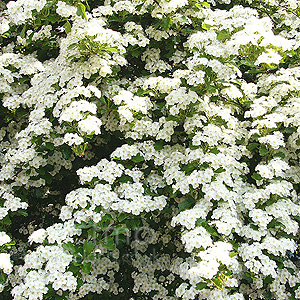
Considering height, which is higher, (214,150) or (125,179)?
(214,150)

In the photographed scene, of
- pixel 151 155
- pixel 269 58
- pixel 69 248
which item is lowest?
pixel 69 248

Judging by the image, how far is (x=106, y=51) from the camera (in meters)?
3.02

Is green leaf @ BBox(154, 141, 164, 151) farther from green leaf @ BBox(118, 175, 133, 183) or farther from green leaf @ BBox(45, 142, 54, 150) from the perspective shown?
green leaf @ BBox(45, 142, 54, 150)

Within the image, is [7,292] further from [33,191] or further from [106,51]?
[106,51]

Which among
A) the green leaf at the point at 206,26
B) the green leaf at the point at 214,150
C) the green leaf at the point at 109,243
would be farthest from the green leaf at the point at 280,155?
the green leaf at the point at 109,243

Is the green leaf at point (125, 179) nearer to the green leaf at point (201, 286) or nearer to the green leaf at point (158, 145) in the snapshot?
the green leaf at point (158, 145)

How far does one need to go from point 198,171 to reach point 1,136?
191 centimetres

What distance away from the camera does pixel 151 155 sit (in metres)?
2.91

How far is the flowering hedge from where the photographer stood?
246 cm

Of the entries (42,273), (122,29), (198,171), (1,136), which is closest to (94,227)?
(42,273)

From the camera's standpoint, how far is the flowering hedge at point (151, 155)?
246cm

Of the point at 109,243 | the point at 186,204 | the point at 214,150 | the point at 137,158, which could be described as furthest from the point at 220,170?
the point at 109,243

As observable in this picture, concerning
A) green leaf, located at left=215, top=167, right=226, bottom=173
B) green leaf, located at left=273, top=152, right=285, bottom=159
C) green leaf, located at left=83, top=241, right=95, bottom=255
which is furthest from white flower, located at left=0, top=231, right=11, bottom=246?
green leaf, located at left=273, top=152, right=285, bottom=159

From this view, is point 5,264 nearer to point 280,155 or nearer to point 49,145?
point 49,145
